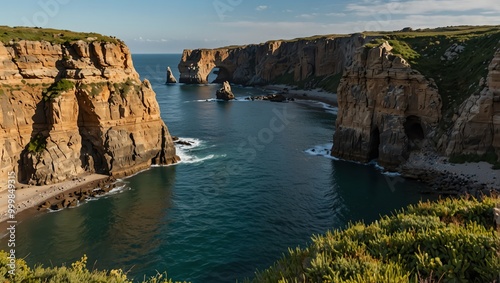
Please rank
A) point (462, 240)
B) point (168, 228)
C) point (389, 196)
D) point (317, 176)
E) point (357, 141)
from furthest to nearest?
point (357, 141), point (317, 176), point (389, 196), point (168, 228), point (462, 240)

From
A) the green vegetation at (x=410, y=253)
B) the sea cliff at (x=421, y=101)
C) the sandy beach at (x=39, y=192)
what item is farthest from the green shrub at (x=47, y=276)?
the sea cliff at (x=421, y=101)

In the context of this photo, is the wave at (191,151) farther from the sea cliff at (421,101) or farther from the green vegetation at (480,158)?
the green vegetation at (480,158)

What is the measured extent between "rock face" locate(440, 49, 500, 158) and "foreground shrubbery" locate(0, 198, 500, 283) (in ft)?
144

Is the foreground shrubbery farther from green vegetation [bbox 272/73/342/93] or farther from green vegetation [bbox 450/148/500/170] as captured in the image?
green vegetation [bbox 272/73/342/93]

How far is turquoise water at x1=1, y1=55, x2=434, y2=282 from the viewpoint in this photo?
3547 cm

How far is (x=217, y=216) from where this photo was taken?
4478 cm

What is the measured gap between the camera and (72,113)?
190ft

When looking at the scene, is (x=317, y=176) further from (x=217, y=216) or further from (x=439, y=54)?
(x=439, y=54)

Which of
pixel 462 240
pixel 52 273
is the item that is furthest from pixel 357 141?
pixel 52 273

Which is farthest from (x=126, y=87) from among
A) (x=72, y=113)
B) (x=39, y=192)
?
(x=39, y=192)

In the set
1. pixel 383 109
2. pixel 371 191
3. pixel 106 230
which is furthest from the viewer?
pixel 383 109

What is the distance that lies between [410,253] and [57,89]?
5861 centimetres

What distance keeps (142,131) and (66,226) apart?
26.0m

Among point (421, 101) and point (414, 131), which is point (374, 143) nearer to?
point (414, 131)
